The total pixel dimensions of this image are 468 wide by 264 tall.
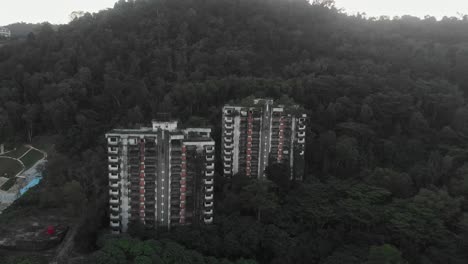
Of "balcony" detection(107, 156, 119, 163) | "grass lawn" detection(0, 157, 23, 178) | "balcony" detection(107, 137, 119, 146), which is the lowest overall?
"grass lawn" detection(0, 157, 23, 178)

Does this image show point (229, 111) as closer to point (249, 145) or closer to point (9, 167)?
point (249, 145)

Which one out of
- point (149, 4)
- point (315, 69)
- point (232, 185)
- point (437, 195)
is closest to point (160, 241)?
point (232, 185)

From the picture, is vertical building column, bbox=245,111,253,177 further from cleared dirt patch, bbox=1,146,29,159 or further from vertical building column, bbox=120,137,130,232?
cleared dirt patch, bbox=1,146,29,159

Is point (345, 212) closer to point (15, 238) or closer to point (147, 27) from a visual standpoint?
point (15, 238)

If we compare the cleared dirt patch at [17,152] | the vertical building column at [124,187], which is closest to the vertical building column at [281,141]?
the vertical building column at [124,187]

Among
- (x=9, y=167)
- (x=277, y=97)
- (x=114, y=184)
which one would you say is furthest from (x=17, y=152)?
(x=277, y=97)

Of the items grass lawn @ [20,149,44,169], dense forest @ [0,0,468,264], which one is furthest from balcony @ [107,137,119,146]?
grass lawn @ [20,149,44,169]

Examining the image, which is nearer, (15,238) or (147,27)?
(15,238)
